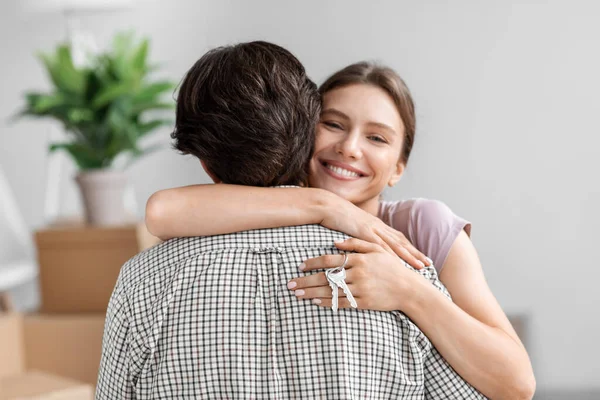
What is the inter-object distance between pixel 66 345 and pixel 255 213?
70.7 inches

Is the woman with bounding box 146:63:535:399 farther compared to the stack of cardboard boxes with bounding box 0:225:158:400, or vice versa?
the stack of cardboard boxes with bounding box 0:225:158:400

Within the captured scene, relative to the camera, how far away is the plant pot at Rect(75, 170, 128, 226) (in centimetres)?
261

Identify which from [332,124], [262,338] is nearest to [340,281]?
[262,338]

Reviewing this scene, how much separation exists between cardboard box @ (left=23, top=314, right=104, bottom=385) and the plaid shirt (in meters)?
1.63

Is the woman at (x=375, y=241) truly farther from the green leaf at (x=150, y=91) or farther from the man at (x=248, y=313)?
the green leaf at (x=150, y=91)

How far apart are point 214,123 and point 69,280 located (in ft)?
6.22

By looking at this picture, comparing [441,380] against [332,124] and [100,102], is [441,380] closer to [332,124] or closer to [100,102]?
[332,124]

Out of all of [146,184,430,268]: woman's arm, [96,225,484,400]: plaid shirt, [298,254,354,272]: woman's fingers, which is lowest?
[96,225,484,400]: plaid shirt

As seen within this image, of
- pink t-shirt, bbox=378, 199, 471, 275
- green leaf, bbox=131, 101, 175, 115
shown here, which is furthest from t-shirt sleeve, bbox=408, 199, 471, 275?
green leaf, bbox=131, 101, 175, 115

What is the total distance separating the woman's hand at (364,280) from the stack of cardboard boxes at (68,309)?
1695 mm

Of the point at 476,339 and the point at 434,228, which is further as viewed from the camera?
the point at 434,228

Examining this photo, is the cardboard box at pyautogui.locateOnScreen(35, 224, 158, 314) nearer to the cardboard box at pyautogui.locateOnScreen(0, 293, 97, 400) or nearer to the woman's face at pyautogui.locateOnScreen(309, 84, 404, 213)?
the cardboard box at pyautogui.locateOnScreen(0, 293, 97, 400)

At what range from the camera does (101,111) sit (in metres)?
2.59

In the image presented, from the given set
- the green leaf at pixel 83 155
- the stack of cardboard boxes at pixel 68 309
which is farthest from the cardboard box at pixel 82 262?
the green leaf at pixel 83 155
